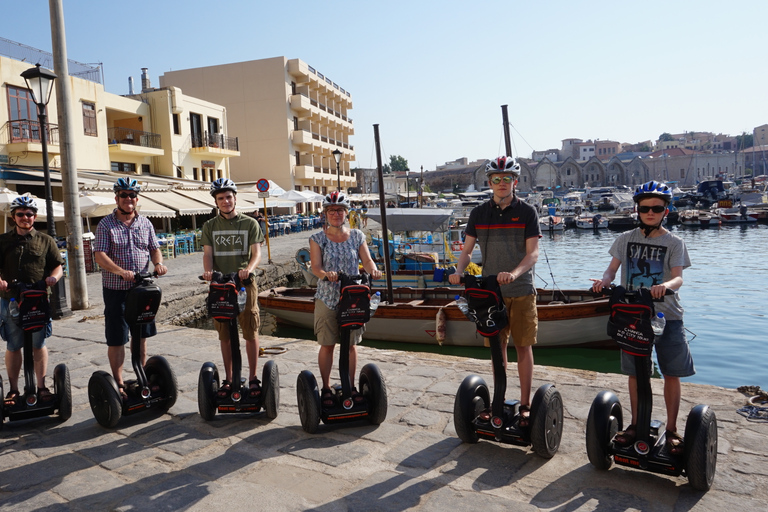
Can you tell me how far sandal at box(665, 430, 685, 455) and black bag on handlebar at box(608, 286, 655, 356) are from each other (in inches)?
21.6

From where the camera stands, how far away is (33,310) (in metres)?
4.68

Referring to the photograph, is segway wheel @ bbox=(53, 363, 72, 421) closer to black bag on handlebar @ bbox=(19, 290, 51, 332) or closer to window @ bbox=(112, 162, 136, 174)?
black bag on handlebar @ bbox=(19, 290, 51, 332)

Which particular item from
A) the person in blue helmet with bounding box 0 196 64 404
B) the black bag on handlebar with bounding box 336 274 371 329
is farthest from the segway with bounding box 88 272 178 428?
the black bag on handlebar with bounding box 336 274 371 329

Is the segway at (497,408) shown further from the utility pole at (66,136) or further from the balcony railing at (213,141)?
the balcony railing at (213,141)

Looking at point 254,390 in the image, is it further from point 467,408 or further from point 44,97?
point 44,97

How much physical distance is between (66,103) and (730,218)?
1876 inches

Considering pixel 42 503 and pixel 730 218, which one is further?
pixel 730 218

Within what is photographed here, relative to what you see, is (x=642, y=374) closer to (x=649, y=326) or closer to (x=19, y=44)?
(x=649, y=326)

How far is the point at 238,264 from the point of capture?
16.0 ft

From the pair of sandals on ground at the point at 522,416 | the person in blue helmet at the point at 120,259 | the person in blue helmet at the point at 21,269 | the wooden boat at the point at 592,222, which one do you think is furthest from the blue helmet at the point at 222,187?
the wooden boat at the point at 592,222

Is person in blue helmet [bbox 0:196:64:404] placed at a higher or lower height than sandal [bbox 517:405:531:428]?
higher

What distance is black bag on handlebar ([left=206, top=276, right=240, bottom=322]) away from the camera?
4547mm

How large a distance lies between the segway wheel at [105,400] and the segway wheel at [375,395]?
1.98 metres

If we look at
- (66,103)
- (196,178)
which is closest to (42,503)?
(66,103)
